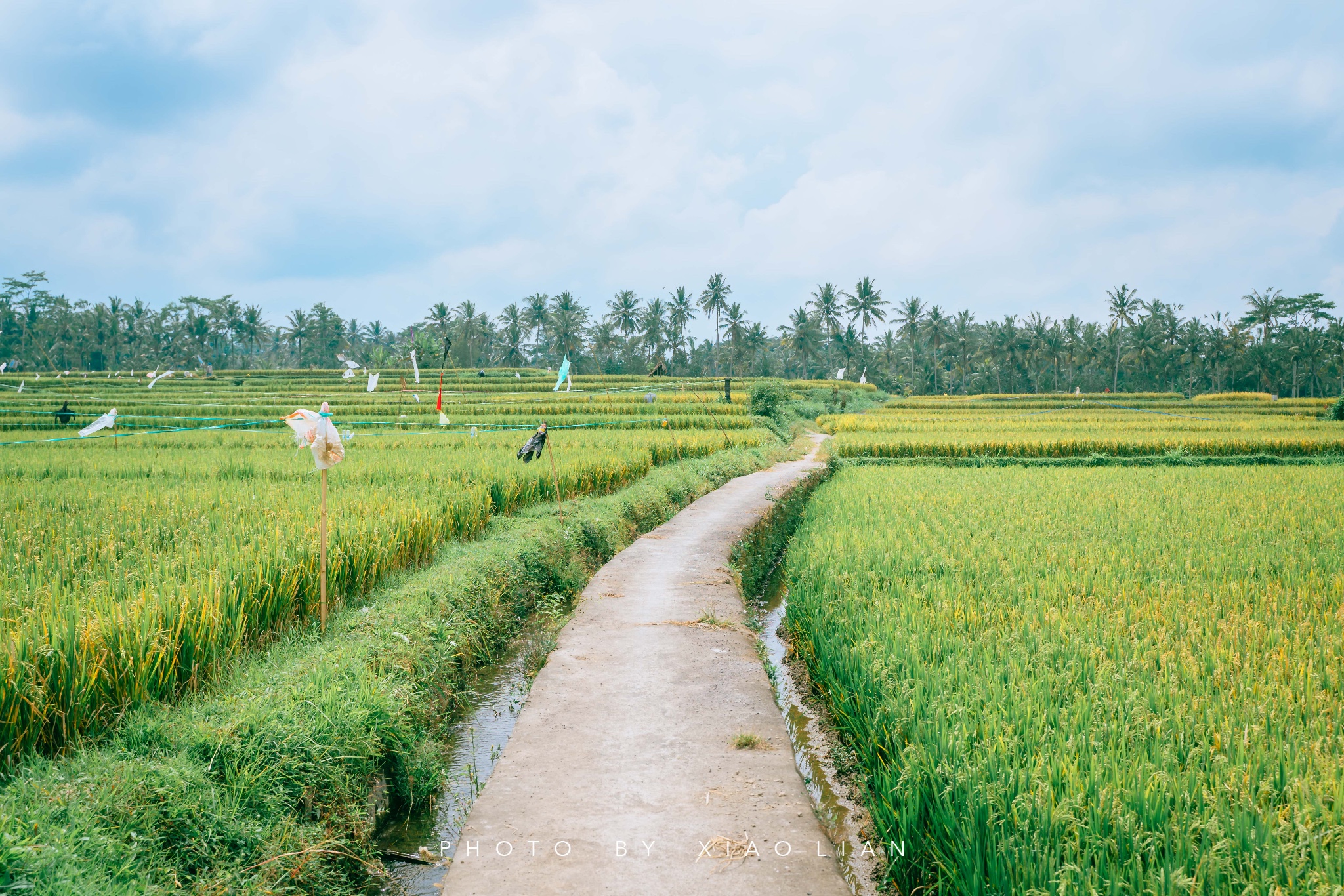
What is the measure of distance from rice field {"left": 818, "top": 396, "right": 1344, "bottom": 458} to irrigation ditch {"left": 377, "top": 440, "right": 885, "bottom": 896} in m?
13.0

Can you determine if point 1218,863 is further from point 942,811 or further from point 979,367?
point 979,367

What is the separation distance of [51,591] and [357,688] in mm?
1478

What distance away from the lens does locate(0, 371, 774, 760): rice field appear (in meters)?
3.22

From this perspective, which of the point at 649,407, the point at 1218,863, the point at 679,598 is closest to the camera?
the point at 1218,863

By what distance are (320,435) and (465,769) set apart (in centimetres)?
222

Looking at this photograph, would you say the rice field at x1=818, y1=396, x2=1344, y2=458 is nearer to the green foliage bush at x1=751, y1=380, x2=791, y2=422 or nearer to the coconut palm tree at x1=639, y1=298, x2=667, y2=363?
the green foliage bush at x1=751, y1=380, x2=791, y2=422

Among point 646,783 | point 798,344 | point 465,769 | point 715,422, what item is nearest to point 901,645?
point 646,783

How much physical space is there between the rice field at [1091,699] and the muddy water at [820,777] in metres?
0.20

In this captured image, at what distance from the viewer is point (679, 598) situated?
251 inches

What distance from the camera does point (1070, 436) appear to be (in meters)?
19.9

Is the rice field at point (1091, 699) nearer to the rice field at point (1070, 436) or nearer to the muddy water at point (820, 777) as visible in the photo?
the muddy water at point (820, 777)

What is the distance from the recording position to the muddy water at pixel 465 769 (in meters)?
3.23

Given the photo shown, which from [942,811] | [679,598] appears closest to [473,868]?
[942,811]

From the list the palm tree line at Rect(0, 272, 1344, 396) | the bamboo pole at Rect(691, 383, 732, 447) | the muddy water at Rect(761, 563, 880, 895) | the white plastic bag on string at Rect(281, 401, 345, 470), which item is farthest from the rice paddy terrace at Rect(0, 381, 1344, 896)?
the palm tree line at Rect(0, 272, 1344, 396)
